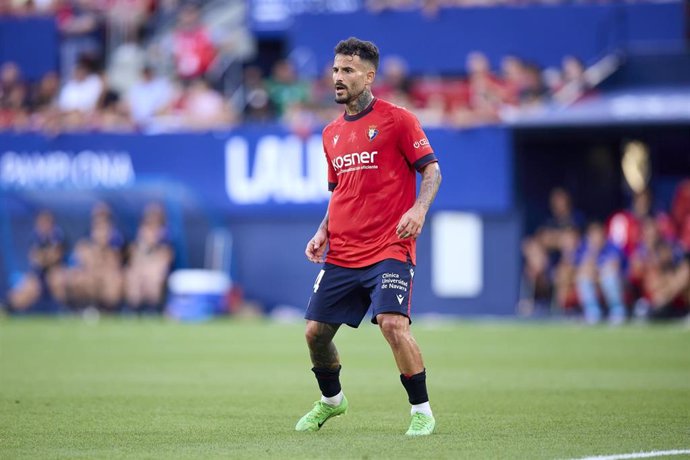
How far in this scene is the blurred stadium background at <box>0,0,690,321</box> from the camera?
21.5 meters

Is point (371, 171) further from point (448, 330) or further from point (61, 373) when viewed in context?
point (448, 330)

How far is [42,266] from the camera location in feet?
77.4

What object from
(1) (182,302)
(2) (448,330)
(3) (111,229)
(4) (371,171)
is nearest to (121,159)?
(3) (111,229)

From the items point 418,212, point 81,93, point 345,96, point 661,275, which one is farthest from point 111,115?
point 418,212

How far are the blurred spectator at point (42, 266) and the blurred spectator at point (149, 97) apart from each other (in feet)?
9.03

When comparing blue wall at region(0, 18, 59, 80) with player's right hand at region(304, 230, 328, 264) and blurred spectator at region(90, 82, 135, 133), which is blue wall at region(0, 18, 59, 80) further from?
player's right hand at region(304, 230, 328, 264)

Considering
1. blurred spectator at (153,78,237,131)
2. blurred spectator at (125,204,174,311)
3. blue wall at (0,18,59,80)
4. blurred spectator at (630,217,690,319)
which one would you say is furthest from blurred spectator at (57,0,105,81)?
blurred spectator at (630,217,690,319)

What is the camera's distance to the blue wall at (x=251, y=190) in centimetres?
2184

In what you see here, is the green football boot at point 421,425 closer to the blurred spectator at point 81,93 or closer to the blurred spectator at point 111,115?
the blurred spectator at point 111,115

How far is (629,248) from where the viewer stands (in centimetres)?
2092

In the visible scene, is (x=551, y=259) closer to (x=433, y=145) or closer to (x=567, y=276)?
(x=567, y=276)

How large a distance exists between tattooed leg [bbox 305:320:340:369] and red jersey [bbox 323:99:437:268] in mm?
417

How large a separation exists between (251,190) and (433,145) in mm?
3408

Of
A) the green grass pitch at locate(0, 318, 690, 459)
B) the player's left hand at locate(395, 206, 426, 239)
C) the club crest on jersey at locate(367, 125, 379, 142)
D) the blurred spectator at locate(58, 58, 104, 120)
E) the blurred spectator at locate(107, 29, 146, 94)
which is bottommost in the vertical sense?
the green grass pitch at locate(0, 318, 690, 459)
